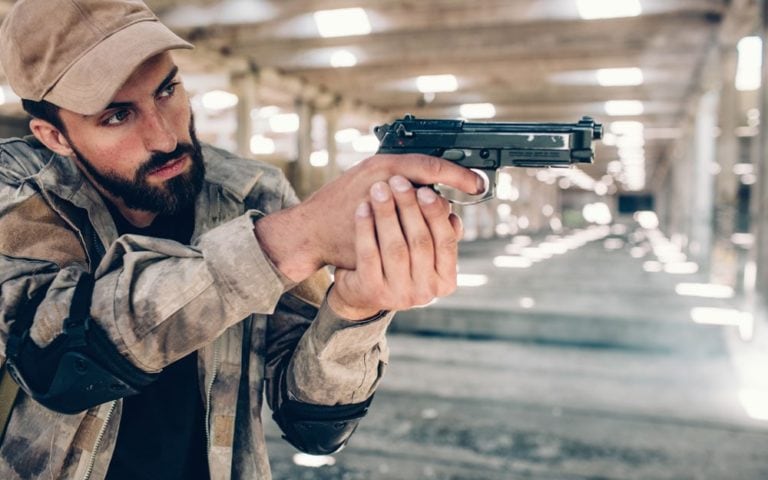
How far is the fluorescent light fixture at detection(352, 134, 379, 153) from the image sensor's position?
20.2 metres

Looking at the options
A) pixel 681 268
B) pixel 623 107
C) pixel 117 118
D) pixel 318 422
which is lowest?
pixel 681 268

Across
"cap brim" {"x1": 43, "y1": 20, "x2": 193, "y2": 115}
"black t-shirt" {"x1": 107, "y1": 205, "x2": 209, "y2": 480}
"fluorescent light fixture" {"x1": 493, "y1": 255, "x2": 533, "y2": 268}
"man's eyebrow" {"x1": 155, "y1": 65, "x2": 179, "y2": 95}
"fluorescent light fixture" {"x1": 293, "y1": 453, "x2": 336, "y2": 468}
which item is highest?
"cap brim" {"x1": 43, "y1": 20, "x2": 193, "y2": 115}

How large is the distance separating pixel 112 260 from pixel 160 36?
508 mm

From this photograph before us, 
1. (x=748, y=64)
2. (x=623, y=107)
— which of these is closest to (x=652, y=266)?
(x=748, y=64)

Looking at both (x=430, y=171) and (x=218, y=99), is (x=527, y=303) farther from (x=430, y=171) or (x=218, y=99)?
(x=218, y=99)

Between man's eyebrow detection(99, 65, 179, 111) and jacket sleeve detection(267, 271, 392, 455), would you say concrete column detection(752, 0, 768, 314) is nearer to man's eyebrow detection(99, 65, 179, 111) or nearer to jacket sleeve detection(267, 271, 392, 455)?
jacket sleeve detection(267, 271, 392, 455)

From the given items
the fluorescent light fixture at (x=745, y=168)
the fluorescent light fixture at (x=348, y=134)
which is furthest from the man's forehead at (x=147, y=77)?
the fluorescent light fixture at (x=745, y=168)

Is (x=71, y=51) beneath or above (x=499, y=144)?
above

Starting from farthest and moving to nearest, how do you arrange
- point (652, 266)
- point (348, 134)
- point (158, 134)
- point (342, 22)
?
point (348, 134), point (652, 266), point (342, 22), point (158, 134)

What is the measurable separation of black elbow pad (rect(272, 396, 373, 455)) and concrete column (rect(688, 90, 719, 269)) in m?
12.1

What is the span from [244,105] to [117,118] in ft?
34.1

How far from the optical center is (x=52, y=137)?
4.70ft

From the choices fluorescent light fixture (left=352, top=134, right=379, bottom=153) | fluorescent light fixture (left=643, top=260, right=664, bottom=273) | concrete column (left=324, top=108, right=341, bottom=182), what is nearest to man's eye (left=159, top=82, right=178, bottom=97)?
fluorescent light fixture (left=643, top=260, right=664, bottom=273)

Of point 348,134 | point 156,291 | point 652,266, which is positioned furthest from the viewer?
point 348,134
